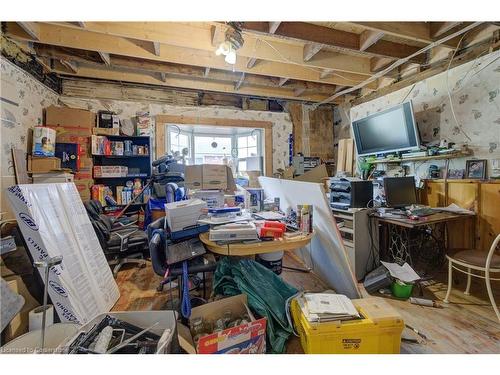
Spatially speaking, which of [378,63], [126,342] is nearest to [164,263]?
[126,342]

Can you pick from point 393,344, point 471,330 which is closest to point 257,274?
point 393,344

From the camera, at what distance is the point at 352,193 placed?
2.77 m

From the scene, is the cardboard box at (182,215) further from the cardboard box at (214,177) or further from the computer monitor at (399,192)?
the computer monitor at (399,192)

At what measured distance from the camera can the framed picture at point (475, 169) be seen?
2.45 metres

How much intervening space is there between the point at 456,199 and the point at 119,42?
432 cm

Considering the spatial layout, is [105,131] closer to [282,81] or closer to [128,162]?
[128,162]

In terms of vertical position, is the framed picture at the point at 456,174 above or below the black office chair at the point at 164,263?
above

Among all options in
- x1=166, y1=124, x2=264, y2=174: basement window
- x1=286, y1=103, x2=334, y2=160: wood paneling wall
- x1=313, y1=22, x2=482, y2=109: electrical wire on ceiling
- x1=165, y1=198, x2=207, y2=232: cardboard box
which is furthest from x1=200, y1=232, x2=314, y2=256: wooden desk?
x1=286, y1=103, x2=334, y2=160: wood paneling wall

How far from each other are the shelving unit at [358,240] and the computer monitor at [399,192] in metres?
0.39

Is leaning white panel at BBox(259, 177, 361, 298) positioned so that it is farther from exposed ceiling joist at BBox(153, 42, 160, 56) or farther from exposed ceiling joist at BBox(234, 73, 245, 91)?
exposed ceiling joist at BBox(153, 42, 160, 56)

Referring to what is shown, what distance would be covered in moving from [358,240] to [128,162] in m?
3.77

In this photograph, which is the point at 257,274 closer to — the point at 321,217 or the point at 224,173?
the point at 321,217

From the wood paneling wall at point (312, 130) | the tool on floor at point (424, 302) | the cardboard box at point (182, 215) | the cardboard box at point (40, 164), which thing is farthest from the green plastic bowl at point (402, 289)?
the cardboard box at point (40, 164)

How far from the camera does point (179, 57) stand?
9.55ft
